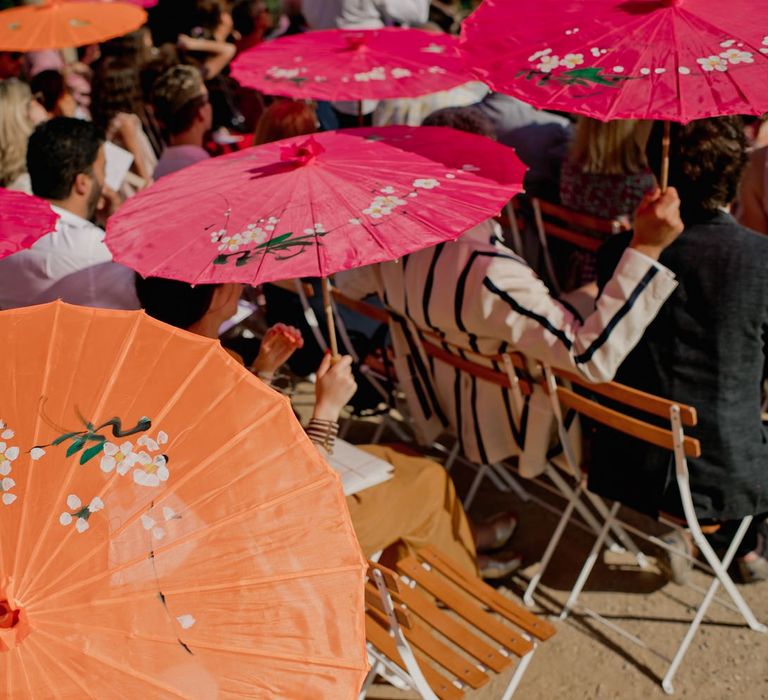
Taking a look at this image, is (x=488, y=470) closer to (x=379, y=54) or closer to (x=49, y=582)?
(x=379, y=54)

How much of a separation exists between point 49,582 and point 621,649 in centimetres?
237

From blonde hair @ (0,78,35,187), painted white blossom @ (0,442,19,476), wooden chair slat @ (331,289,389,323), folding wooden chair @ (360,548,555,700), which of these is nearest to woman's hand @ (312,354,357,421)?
folding wooden chair @ (360,548,555,700)

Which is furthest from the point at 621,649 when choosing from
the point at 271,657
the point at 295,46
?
the point at 295,46

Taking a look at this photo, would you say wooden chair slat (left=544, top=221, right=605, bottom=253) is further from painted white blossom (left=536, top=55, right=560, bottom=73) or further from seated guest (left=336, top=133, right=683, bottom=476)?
painted white blossom (left=536, top=55, right=560, bottom=73)

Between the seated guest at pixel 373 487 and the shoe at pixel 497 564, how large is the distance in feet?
0.30

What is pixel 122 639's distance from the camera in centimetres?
159

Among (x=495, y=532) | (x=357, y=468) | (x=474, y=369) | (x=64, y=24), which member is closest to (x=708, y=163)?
(x=474, y=369)

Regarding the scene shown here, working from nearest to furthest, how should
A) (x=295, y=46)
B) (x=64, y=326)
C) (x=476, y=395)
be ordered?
(x=64, y=326), (x=476, y=395), (x=295, y=46)

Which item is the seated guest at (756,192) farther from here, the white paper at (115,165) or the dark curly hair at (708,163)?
the white paper at (115,165)

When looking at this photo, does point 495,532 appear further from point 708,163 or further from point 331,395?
point 708,163

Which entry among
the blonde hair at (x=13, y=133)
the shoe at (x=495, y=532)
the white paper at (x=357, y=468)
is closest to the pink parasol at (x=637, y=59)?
the white paper at (x=357, y=468)

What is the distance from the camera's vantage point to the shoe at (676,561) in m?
3.54

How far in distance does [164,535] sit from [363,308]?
88.0 inches

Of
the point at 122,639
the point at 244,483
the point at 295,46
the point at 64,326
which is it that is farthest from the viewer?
the point at 295,46
